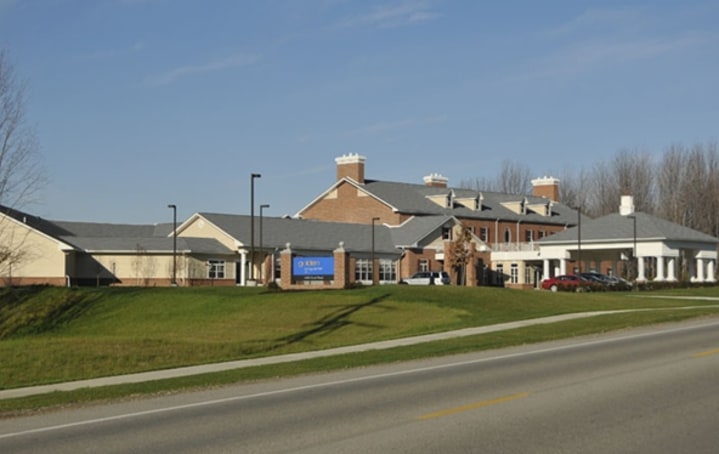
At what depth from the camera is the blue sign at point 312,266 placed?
173 feet

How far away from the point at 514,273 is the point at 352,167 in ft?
57.6

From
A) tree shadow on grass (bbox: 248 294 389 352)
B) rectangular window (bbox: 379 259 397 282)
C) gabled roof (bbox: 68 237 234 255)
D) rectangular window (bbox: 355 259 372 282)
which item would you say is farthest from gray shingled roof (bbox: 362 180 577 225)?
tree shadow on grass (bbox: 248 294 389 352)

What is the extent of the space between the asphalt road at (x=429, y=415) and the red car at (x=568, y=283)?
46.1m

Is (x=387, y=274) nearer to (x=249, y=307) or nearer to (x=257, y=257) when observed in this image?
(x=257, y=257)

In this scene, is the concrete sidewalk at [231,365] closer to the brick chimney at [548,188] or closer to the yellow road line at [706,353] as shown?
the yellow road line at [706,353]

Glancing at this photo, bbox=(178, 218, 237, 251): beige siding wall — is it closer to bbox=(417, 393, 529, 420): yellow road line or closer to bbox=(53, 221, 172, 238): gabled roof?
bbox=(53, 221, 172, 238): gabled roof

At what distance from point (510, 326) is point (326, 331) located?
10.2 m

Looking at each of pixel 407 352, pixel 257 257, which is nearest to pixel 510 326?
pixel 407 352

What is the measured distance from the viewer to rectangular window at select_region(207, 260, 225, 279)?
71000mm

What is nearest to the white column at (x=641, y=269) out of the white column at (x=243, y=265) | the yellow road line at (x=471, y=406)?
the white column at (x=243, y=265)

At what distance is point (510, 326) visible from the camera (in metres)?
30.2

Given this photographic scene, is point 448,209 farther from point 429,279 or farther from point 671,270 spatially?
point 671,270

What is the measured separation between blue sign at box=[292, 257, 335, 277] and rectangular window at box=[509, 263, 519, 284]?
33.9 metres

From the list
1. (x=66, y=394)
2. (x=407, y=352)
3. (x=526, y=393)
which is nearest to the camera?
(x=526, y=393)
